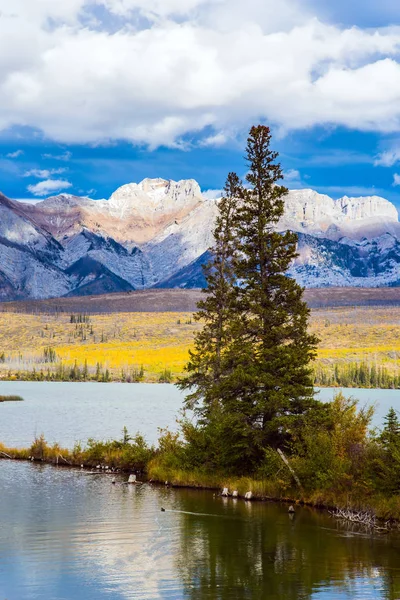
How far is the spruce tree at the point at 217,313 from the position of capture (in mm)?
45500

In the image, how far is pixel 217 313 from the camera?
1909 inches

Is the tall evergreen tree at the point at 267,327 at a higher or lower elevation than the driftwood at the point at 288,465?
higher

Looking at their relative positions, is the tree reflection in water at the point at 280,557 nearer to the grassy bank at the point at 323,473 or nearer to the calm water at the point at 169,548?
the calm water at the point at 169,548

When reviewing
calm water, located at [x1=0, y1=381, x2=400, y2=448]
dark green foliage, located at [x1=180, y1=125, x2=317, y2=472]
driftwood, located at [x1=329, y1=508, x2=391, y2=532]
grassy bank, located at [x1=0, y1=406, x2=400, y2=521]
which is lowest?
calm water, located at [x1=0, y1=381, x2=400, y2=448]

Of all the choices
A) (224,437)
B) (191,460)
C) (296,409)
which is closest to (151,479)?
(191,460)

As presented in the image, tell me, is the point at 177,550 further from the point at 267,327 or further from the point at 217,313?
the point at 217,313

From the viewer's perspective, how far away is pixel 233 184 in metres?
48.8

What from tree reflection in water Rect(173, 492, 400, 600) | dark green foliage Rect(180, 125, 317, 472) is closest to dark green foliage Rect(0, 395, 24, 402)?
dark green foliage Rect(180, 125, 317, 472)

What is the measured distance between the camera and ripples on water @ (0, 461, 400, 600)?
21.4m

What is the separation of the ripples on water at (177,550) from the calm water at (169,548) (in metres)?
0.04

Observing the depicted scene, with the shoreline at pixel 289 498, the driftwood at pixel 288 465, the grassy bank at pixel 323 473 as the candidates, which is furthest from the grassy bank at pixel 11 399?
the driftwood at pixel 288 465

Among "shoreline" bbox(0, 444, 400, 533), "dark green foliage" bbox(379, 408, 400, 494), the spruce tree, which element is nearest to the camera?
"dark green foliage" bbox(379, 408, 400, 494)

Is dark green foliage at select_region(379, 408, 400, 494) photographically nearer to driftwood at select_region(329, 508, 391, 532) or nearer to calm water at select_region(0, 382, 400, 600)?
driftwood at select_region(329, 508, 391, 532)

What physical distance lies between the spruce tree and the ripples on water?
31.9 feet
